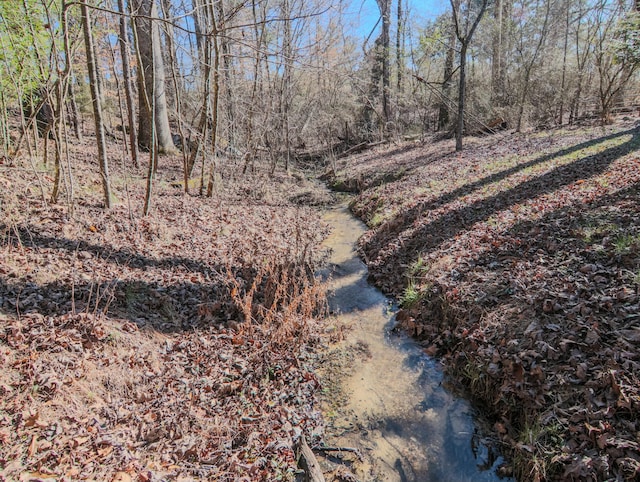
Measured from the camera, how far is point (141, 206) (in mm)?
7230

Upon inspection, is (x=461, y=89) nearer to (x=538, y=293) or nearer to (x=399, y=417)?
(x=538, y=293)

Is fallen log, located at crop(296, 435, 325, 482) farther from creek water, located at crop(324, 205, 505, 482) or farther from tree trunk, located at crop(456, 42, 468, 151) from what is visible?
tree trunk, located at crop(456, 42, 468, 151)

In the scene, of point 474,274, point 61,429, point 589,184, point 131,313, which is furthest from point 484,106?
point 61,429

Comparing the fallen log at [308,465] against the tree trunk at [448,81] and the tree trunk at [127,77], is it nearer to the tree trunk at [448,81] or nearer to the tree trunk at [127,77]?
the tree trunk at [127,77]

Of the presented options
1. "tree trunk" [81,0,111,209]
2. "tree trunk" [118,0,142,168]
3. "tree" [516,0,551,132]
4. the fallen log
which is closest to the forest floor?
the fallen log

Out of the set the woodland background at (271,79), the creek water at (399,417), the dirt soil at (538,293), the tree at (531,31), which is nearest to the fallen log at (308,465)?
the creek water at (399,417)

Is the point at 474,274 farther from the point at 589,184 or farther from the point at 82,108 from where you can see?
the point at 82,108

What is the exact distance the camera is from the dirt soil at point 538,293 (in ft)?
9.96

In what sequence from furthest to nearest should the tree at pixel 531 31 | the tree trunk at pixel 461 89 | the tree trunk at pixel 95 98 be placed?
the tree at pixel 531 31 < the tree trunk at pixel 461 89 < the tree trunk at pixel 95 98

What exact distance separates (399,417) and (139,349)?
9.75 ft

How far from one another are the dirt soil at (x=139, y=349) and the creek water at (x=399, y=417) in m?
0.49

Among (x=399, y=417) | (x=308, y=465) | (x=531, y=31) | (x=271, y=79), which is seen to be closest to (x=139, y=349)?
(x=308, y=465)

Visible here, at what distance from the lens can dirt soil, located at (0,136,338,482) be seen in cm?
285

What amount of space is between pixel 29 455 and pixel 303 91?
17646mm
